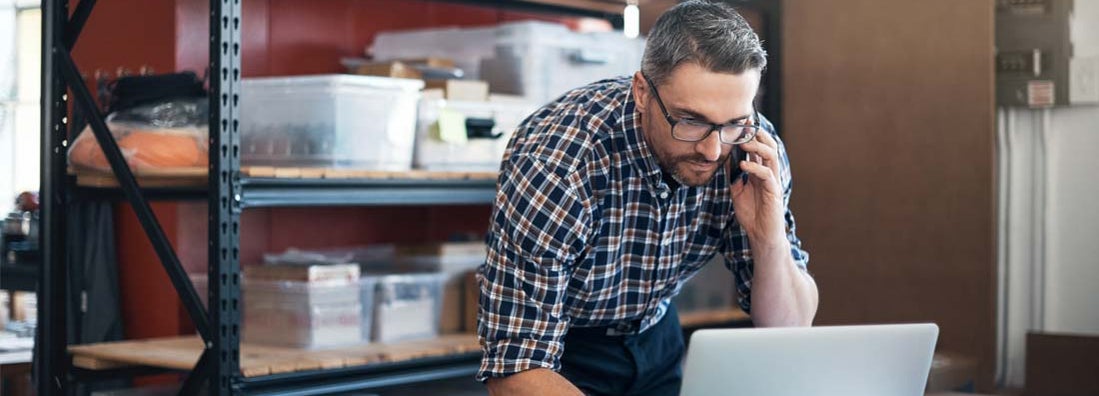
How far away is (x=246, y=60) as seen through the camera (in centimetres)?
328

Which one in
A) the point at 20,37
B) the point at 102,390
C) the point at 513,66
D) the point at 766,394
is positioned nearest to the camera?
the point at 766,394

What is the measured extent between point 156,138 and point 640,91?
4.07 feet

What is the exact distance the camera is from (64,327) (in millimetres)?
2795

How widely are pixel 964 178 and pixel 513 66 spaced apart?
4.01 feet

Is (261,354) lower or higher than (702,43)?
lower

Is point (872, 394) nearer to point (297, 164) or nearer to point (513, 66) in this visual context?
point (297, 164)

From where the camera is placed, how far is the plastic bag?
8.70 feet

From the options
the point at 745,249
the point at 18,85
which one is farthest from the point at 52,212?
the point at 18,85

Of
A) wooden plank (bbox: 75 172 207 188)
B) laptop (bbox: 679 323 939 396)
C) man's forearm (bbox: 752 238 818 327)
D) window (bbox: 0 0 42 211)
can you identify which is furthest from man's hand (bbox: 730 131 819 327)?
window (bbox: 0 0 42 211)

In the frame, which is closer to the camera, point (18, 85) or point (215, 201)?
point (215, 201)

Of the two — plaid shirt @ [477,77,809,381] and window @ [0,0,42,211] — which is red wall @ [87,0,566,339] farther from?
window @ [0,0,42,211]

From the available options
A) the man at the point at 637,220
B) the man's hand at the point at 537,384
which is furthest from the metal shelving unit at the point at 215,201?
the man's hand at the point at 537,384

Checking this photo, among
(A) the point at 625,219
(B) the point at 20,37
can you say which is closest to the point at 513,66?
(A) the point at 625,219

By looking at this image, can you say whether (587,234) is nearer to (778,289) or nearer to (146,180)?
(778,289)
